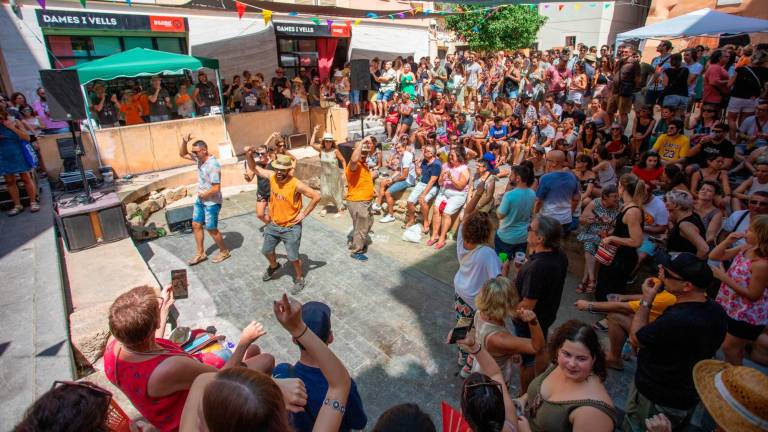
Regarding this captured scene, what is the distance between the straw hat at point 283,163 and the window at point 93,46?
10.4 m

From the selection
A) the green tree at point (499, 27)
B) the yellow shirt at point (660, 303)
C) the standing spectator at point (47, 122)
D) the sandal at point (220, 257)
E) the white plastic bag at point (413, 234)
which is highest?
the green tree at point (499, 27)

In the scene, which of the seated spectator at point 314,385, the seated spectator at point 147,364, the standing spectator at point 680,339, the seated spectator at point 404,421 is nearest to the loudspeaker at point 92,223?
the seated spectator at point 147,364

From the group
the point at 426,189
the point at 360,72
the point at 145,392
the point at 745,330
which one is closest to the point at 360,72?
the point at 360,72

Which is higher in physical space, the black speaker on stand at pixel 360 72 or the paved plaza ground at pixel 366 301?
the black speaker on stand at pixel 360 72

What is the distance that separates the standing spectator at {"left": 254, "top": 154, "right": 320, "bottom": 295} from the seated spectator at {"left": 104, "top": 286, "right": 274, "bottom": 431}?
3253 mm

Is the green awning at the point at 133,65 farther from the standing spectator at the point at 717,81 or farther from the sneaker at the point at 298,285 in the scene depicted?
the standing spectator at the point at 717,81

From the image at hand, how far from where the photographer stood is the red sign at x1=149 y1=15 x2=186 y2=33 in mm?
12616

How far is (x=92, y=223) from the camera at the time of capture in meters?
6.30

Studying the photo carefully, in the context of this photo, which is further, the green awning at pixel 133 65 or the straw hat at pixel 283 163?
the green awning at pixel 133 65

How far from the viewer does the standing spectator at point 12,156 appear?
261 inches

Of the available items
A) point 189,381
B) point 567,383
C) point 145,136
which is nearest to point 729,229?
point 567,383

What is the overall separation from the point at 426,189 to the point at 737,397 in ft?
19.0

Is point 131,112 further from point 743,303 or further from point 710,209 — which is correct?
point 743,303

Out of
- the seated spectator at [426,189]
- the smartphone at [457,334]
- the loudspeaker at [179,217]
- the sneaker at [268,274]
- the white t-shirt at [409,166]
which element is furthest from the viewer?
the white t-shirt at [409,166]
